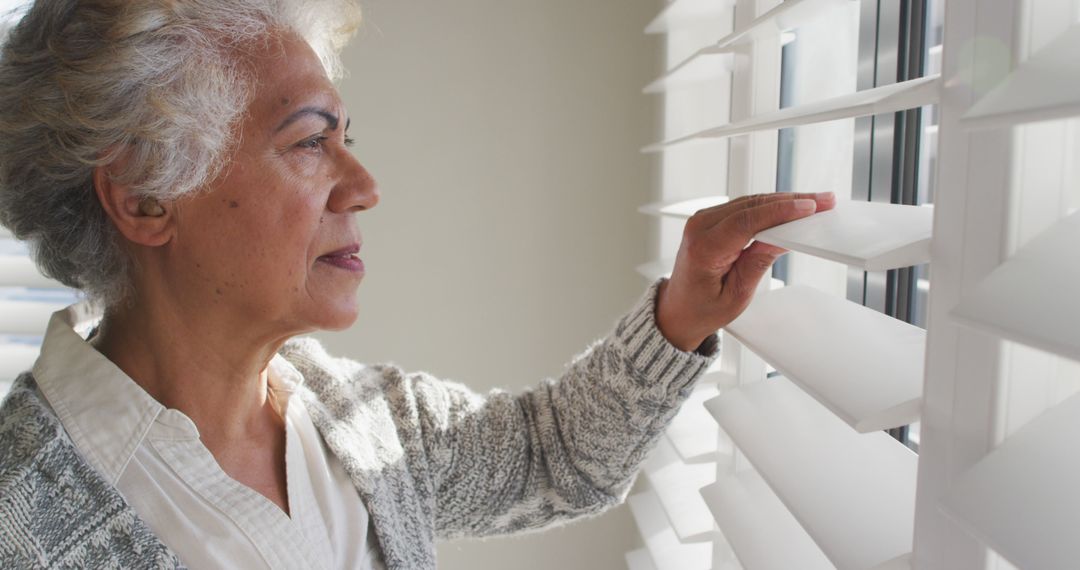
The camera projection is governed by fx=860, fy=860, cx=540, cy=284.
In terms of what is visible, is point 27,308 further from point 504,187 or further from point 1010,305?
point 1010,305

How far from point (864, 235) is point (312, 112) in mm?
650

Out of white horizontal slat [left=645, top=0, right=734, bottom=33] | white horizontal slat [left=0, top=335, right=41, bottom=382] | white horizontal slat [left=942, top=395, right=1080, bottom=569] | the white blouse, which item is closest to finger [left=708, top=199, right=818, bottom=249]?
white horizontal slat [left=942, top=395, right=1080, bottom=569]

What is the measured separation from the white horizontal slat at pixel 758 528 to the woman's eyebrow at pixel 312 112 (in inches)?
23.4

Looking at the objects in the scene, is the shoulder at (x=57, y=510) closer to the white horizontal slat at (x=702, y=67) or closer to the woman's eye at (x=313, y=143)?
the woman's eye at (x=313, y=143)

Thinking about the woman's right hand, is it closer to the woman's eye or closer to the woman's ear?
the woman's eye

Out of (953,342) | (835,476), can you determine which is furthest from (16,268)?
(953,342)

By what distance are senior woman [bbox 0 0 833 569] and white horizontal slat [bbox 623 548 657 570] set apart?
12.3 inches

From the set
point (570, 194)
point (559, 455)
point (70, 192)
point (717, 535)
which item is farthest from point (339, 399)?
point (570, 194)

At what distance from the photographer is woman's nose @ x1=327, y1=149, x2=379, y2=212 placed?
0.99 meters

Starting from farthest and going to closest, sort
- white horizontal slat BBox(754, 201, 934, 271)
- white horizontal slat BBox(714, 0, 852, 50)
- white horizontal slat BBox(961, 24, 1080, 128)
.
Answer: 1. white horizontal slat BBox(714, 0, 852, 50)
2. white horizontal slat BBox(754, 201, 934, 271)
3. white horizontal slat BBox(961, 24, 1080, 128)

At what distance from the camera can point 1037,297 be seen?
0.40m

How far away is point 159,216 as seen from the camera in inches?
38.1

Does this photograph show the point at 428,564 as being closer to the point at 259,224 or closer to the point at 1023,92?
the point at 259,224

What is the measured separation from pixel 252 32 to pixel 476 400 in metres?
0.57
